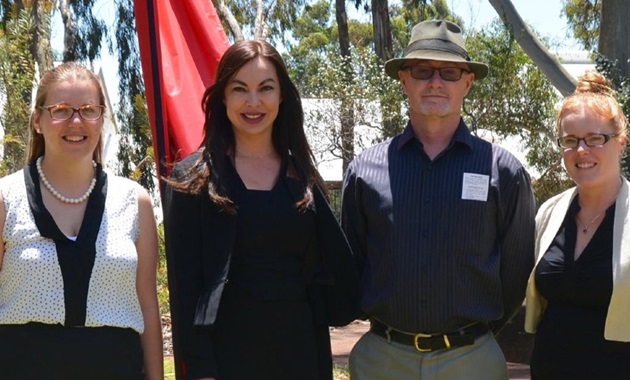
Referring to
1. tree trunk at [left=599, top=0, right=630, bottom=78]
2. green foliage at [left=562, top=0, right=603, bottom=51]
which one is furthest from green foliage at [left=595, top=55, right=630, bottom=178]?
green foliage at [left=562, top=0, right=603, bottom=51]

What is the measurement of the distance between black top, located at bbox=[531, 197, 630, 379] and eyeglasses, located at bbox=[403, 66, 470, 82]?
83 cm

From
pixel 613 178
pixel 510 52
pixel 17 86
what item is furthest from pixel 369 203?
pixel 510 52

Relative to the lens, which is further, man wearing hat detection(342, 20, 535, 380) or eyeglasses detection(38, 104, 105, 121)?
man wearing hat detection(342, 20, 535, 380)

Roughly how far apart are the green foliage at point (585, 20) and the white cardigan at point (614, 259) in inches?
909

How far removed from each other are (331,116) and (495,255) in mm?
16827

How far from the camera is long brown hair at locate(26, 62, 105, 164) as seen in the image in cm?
367

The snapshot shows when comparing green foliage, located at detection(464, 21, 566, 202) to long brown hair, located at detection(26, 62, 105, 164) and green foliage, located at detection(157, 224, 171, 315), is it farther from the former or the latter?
long brown hair, located at detection(26, 62, 105, 164)

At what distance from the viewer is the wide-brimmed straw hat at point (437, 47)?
4.32 m

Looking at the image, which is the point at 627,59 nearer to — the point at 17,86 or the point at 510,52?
the point at 510,52

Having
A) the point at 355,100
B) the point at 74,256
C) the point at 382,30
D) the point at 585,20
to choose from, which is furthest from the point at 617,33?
the point at 74,256

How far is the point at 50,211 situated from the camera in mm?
3605

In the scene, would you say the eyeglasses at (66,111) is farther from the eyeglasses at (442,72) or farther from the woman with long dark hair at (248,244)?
the eyeglasses at (442,72)

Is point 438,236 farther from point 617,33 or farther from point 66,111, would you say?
point 617,33

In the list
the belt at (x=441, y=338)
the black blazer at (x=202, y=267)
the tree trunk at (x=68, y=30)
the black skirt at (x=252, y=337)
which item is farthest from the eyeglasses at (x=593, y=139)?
the tree trunk at (x=68, y=30)
